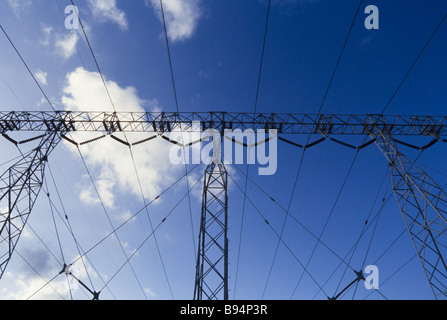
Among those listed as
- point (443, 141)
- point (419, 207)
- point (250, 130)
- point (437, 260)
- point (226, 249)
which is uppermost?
point (250, 130)

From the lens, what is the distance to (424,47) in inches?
472

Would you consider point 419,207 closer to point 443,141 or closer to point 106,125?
point 443,141

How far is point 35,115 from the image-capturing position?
15.1 m

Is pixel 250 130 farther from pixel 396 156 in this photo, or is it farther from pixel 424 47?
pixel 424 47

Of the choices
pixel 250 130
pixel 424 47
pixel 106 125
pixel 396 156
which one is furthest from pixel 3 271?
pixel 424 47
